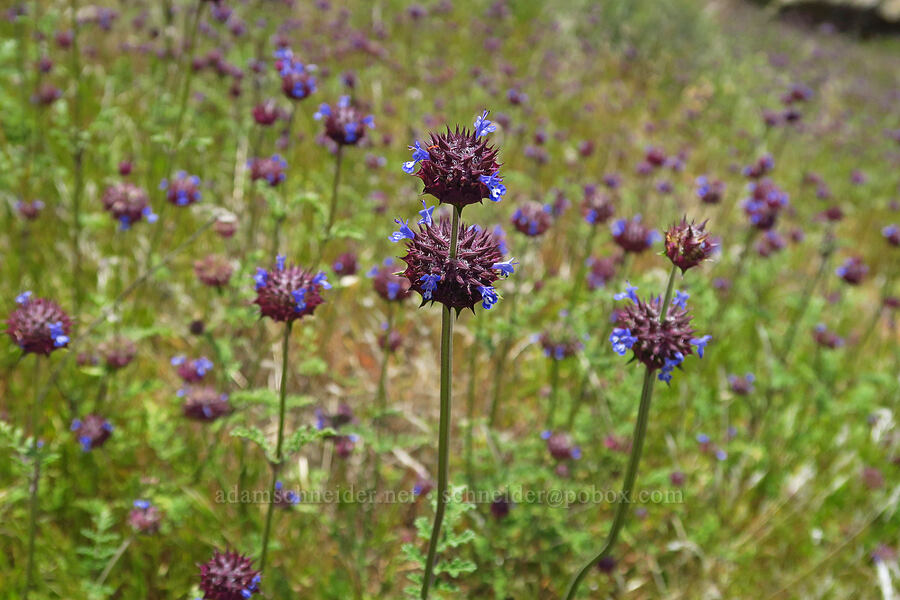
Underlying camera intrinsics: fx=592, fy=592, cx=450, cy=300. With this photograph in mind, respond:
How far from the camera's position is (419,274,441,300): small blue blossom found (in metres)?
1.60

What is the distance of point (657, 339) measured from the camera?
1864 millimetres

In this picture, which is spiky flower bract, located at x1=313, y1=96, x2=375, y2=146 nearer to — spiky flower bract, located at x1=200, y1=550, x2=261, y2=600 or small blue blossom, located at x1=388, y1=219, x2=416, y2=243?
small blue blossom, located at x1=388, y1=219, x2=416, y2=243

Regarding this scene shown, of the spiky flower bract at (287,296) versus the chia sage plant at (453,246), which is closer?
the chia sage plant at (453,246)

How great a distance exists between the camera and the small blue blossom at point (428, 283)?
1.60 m

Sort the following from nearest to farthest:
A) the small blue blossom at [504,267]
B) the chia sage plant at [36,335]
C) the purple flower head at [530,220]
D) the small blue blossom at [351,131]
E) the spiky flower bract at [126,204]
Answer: the small blue blossom at [504,267], the chia sage plant at [36,335], the small blue blossom at [351,131], the spiky flower bract at [126,204], the purple flower head at [530,220]

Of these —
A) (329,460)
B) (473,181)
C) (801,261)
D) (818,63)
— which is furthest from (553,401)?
(818,63)

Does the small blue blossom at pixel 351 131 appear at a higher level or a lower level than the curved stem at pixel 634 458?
higher

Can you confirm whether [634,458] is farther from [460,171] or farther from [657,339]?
[460,171]

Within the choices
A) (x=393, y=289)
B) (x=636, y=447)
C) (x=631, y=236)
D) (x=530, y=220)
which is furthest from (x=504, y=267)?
(x=631, y=236)

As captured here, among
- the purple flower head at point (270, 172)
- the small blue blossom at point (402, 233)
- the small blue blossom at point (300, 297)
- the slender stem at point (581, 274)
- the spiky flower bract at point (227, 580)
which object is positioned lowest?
the spiky flower bract at point (227, 580)

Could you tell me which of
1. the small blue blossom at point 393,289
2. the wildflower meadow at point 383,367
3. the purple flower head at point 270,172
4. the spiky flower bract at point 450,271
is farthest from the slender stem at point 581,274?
the spiky flower bract at point 450,271

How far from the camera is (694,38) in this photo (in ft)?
45.8

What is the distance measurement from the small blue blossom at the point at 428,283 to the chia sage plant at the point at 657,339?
Result: 67 centimetres

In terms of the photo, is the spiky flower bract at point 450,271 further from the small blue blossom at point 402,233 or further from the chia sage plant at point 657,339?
the chia sage plant at point 657,339
